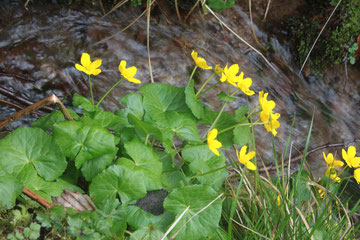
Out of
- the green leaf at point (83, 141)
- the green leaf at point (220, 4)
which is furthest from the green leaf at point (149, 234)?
the green leaf at point (220, 4)

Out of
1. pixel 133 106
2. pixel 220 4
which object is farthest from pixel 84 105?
pixel 220 4

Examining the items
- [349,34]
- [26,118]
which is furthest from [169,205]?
[349,34]

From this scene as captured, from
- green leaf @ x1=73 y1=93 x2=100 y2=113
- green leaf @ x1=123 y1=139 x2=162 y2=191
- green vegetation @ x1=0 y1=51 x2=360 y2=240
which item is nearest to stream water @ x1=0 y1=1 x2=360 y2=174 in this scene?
green leaf @ x1=73 y1=93 x2=100 y2=113

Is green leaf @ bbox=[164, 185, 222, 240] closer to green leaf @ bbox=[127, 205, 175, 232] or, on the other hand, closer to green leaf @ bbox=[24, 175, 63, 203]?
green leaf @ bbox=[127, 205, 175, 232]

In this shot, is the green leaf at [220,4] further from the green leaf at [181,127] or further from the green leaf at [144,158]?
the green leaf at [144,158]

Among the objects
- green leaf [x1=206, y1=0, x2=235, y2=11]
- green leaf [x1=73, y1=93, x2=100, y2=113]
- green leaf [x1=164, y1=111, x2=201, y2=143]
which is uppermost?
green leaf [x1=206, y1=0, x2=235, y2=11]
